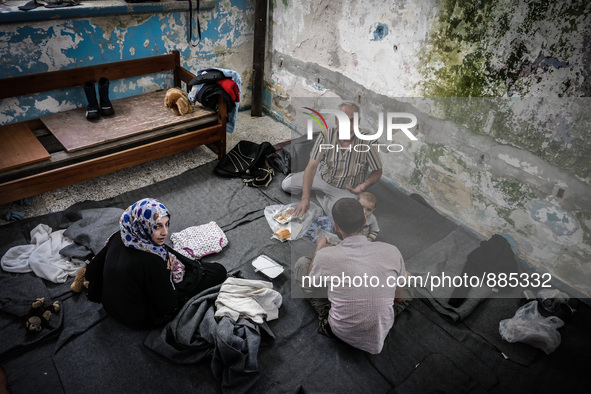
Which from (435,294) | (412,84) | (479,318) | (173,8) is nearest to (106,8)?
(173,8)

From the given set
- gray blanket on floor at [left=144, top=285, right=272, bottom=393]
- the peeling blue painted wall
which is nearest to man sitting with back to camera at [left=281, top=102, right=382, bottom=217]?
gray blanket on floor at [left=144, top=285, right=272, bottom=393]

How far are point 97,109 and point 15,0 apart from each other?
1089mm

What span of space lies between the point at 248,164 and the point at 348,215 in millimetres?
1941

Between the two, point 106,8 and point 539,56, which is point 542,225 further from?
point 106,8

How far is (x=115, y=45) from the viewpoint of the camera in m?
3.82

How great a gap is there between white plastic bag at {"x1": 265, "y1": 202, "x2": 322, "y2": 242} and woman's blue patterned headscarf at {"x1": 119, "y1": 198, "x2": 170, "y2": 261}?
41.0 inches

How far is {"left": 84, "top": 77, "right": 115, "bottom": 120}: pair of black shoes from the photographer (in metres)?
3.56

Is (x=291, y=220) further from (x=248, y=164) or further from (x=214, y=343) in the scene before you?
(x=214, y=343)

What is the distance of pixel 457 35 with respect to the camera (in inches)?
112

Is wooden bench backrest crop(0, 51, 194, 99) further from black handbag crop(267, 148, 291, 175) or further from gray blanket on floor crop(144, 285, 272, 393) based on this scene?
gray blanket on floor crop(144, 285, 272, 393)

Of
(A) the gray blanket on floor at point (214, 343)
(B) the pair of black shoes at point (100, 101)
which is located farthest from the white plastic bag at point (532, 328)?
(B) the pair of black shoes at point (100, 101)

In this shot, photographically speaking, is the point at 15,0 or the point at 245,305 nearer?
the point at 245,305

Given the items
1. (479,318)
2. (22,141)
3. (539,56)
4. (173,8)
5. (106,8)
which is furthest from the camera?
(173,8)

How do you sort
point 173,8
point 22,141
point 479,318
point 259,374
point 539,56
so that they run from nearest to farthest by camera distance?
point 259,374, point 539,56, point 479,318, point 22,141, point 173,8
